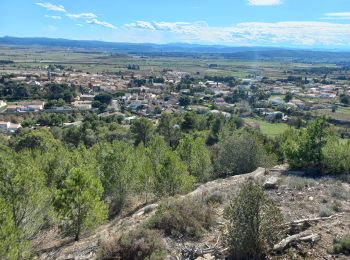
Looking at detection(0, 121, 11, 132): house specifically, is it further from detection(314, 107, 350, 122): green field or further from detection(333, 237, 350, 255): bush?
detection(333, 237, 350, 255): bush

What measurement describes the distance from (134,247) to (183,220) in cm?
254

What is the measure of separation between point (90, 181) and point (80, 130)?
116ft

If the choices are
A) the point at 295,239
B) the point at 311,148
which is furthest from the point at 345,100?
the point at 295,239

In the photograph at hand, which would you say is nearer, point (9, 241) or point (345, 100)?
point (9, 241)

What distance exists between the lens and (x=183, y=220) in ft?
51.0

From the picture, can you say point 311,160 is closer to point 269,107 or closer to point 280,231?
point 280,231

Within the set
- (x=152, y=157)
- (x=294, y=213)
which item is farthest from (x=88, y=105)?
(x=294, y=213)

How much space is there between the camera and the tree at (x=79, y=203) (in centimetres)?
1950

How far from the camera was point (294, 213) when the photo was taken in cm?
1667

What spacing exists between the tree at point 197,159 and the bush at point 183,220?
1462 centimetres

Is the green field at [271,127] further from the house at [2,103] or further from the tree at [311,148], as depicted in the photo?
the house at [2,103]

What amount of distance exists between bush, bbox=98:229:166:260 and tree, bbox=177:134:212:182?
17205mm

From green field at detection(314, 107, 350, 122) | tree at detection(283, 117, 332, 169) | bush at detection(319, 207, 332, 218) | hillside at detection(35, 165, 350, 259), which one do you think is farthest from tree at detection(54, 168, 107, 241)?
green field at detection(314, 107, 350, 122)

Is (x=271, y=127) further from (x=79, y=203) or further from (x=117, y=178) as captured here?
(x=79, y=203)
